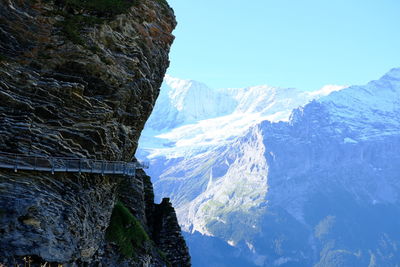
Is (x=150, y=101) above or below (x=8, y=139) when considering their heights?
above

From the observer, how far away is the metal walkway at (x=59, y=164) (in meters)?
37.5

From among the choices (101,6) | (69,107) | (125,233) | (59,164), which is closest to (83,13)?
(101,6)

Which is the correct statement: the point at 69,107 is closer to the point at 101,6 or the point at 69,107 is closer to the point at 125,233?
the point at 101,6

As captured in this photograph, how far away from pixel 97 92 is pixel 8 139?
30.7 feet

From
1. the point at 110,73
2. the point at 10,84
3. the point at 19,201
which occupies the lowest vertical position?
the point at 19,201

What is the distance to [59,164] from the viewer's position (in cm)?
4031

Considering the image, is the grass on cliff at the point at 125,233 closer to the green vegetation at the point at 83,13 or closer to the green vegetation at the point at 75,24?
the green vegetation at the point at 75,24

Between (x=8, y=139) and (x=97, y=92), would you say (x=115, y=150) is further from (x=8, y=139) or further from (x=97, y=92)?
(x=8, y=139)

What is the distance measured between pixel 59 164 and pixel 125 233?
58.3ft

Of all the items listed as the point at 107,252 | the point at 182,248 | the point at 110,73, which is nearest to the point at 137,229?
the point at 107,252

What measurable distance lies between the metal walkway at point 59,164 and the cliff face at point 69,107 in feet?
2.06

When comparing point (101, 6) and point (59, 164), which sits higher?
point (101, 6)

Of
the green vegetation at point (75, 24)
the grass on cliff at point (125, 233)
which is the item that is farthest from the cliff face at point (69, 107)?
the grass on cliff at point (125, 233)

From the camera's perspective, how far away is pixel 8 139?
38750 millimetres
